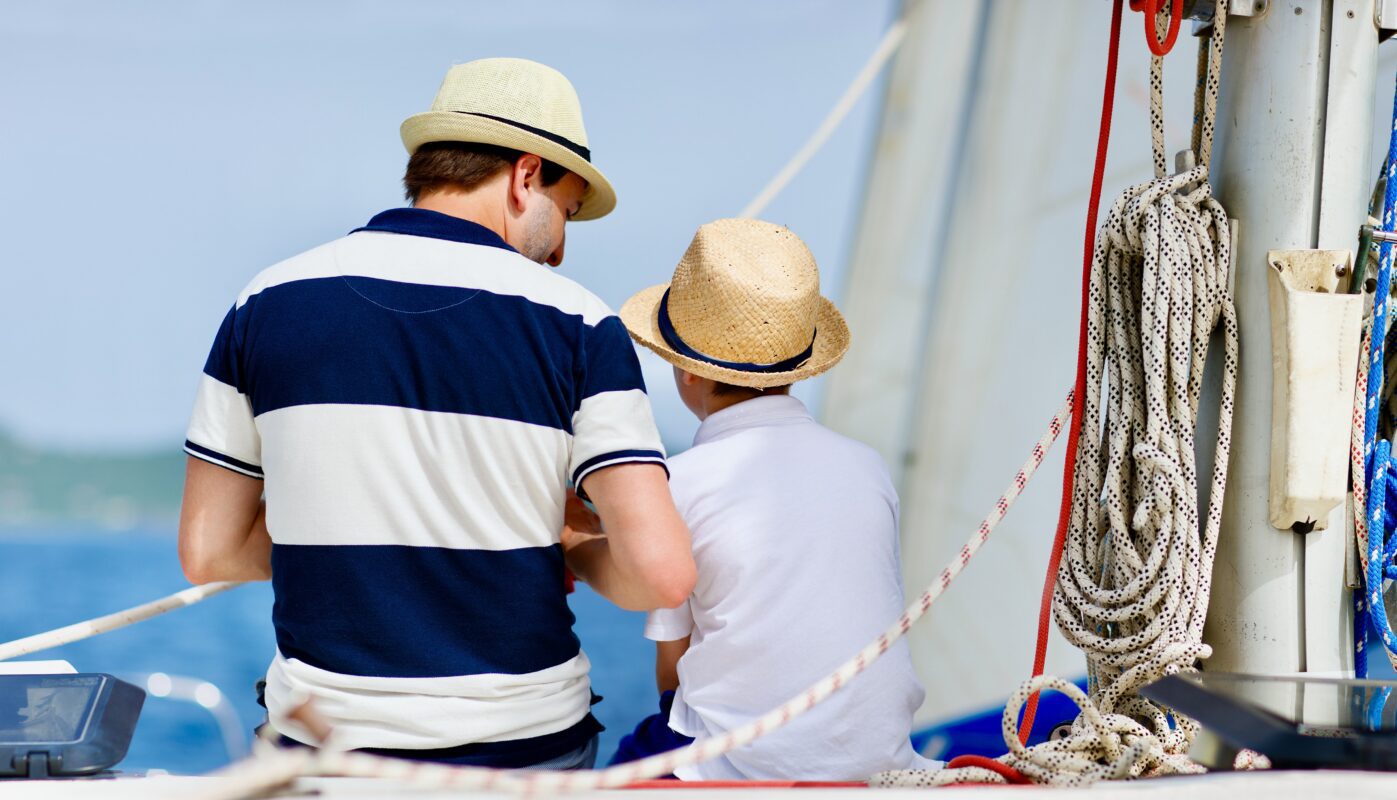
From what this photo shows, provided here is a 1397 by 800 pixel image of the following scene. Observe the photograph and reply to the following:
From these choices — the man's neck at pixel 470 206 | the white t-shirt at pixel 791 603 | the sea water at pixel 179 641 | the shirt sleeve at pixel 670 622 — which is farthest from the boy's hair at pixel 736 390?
the sea water at pixel 179 641

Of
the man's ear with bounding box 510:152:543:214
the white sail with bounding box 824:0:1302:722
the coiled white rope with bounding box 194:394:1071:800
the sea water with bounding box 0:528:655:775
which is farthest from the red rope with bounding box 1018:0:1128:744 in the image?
the sea water with bounding box 0:528:655:775

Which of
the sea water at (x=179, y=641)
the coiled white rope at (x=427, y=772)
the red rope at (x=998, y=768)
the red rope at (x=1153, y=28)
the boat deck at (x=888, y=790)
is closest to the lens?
the coiled white rope at (x=427, y=772)

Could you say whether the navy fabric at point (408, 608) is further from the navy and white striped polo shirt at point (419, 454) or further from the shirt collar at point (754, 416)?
the shirt collar at point (754, 416)

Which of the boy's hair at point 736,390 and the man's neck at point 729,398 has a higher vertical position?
the boy's hair at point 736,390

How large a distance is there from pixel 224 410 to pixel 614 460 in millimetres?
408

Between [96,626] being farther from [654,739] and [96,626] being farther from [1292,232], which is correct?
[1292,232]

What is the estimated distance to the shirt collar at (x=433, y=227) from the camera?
133 cm

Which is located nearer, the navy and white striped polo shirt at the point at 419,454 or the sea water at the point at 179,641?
the navy and white striped polo shirt at the point at 419,454

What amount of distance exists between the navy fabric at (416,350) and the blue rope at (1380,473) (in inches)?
33.9

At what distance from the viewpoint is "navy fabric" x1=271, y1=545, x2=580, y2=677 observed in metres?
1.28

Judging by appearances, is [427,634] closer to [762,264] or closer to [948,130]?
[762,264]

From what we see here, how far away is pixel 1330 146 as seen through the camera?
1.47m

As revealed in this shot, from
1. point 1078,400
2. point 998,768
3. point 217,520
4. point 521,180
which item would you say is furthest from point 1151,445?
point 217,520

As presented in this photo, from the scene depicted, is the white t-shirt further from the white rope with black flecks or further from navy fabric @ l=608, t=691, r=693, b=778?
the white rope with black flecks
